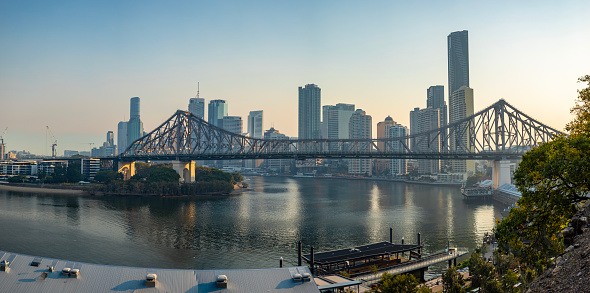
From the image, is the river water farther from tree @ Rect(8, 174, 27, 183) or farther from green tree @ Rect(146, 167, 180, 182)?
tree @ Rect(8, 174, 27, 183)

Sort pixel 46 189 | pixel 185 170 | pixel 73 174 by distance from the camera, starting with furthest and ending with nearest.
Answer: pixel 73 174 → pixel 185 170 → pixel 46 189

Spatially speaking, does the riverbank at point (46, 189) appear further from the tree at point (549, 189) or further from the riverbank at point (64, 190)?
the tree at point (549, 189)

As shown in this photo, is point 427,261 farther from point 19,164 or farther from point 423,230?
point 19,164

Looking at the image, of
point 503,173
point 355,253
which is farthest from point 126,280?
point 503,173

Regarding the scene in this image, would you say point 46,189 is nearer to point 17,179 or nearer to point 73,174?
point 73,174

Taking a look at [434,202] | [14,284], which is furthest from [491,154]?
[14,284]
